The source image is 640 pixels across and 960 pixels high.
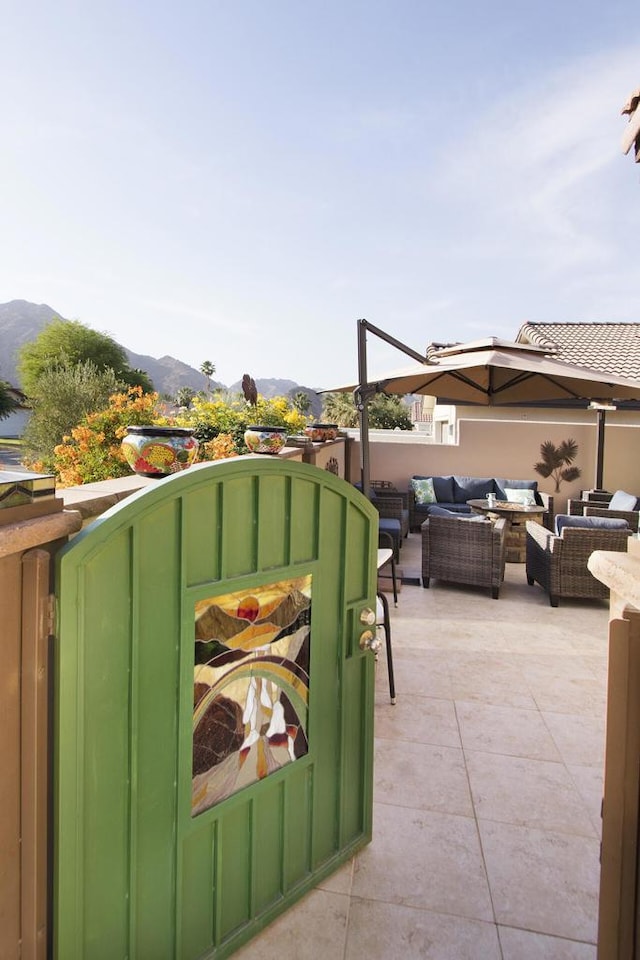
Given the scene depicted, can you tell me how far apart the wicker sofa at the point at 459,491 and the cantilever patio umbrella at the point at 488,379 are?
137 inches

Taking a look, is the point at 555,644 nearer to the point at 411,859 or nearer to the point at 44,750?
the point at 411,859

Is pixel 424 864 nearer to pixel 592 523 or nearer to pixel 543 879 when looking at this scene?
pixel 543 879

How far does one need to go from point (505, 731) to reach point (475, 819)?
0.88m

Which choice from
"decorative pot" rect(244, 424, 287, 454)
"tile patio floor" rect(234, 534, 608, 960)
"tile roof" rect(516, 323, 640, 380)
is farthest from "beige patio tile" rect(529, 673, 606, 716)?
"tile roof" rect(516, 323, 640, 380)

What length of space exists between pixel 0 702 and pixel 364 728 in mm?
1573

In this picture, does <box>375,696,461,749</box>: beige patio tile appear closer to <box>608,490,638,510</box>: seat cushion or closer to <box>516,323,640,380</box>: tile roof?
<box>608,490,638,510</box>: seat cushion

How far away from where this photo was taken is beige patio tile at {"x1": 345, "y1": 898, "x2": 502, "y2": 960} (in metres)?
1.85

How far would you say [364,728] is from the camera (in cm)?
233

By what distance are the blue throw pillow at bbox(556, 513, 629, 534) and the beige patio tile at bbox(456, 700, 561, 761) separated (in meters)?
2.86

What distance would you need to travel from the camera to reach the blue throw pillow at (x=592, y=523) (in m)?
5.73

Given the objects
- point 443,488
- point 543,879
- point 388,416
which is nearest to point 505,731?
point 543,879

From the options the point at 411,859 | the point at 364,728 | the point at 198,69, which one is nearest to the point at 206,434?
the point at 364,728

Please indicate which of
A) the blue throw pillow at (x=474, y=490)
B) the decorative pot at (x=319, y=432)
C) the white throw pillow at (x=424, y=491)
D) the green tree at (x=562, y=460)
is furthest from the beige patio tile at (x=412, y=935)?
the green tree at (x=562, y=460)

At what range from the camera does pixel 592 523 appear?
582 centimetres
